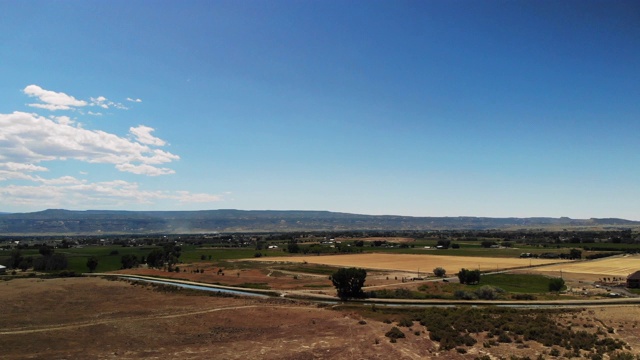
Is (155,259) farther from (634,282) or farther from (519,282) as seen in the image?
(634,282)

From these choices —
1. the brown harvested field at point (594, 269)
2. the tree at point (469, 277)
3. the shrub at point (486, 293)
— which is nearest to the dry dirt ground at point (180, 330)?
the shrub at point (486, 293)

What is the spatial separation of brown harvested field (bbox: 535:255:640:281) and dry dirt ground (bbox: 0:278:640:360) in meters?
45.2

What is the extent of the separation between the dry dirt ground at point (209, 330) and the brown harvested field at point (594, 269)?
1779 inches

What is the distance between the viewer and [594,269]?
104 meters

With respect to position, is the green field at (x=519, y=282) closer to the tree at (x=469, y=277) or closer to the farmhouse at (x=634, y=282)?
the tree at (x=469, y=277)

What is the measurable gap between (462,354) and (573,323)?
659 inches

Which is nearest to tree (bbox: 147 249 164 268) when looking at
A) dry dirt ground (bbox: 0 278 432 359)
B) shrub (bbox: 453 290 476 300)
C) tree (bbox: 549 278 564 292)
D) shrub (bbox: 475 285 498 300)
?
dry dirt ground (bbox: 0 278 432 359)

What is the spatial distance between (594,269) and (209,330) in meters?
95.8

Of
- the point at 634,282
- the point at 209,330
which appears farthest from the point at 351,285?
the point at 634,282

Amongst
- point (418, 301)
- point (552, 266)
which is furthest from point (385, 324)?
point (552, 266)

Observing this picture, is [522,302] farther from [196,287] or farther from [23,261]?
[23,261]

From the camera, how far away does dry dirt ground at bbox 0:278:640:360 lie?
3669 centimetres

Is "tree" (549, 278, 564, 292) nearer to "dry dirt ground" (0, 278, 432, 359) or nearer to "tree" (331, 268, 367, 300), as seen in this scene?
"tree" (331, 268, 367, 300)

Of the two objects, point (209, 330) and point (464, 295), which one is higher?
point (464, 295)
